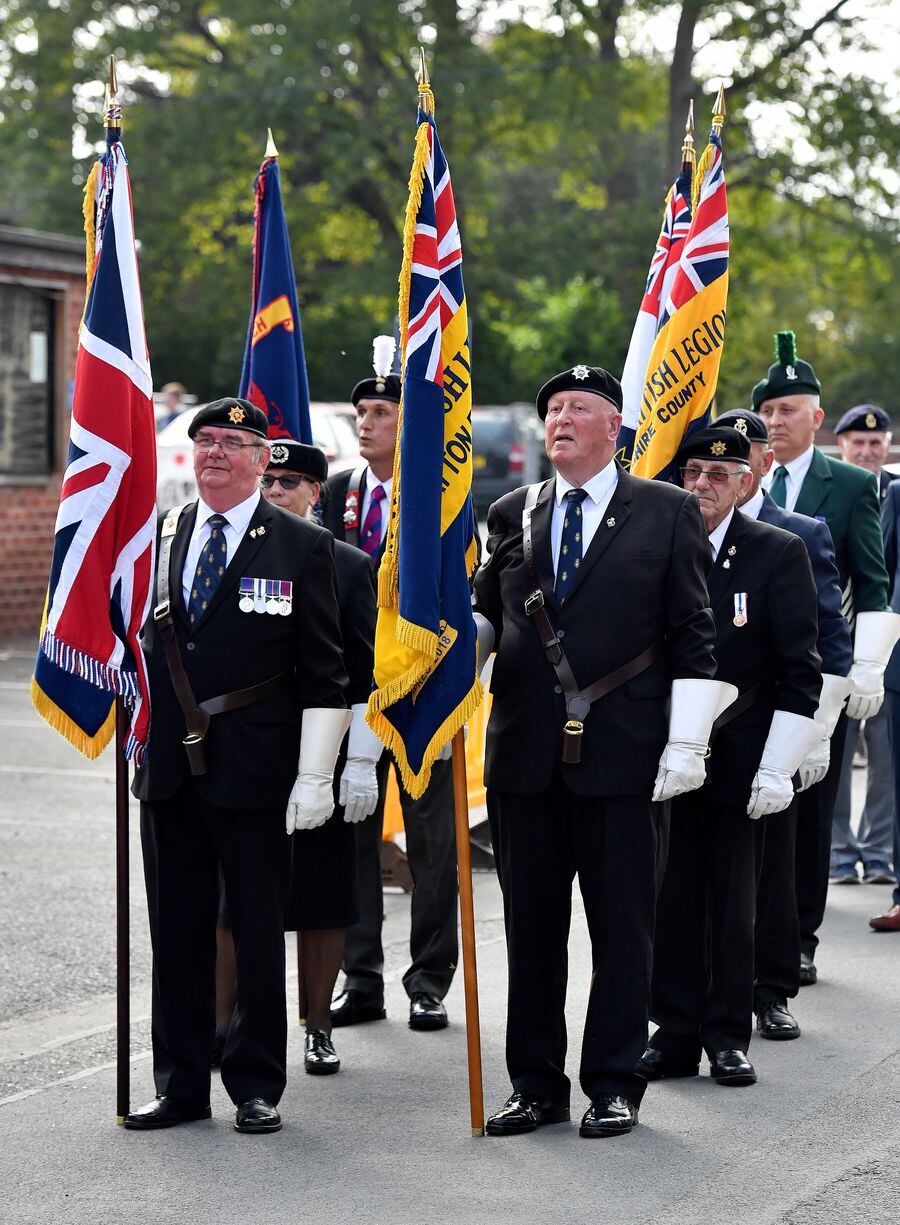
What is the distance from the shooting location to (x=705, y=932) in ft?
19.6

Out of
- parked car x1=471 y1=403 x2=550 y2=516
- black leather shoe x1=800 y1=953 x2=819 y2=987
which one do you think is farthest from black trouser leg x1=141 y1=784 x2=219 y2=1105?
parked car x1=471 y1=403 x2=550 y2=516

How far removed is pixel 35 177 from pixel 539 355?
10628mm

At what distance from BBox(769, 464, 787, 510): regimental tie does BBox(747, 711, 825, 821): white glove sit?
5.89ft

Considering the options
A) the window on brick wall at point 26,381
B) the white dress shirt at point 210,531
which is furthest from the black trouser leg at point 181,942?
the window on brick wall at point 26,381

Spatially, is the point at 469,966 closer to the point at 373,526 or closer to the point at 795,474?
the point at 373,526

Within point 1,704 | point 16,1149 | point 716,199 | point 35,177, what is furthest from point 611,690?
point 35,177

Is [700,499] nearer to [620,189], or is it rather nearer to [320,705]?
[320,705]

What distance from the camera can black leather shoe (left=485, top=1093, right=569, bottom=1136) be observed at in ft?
17.1

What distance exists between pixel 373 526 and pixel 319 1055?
6.68 ft

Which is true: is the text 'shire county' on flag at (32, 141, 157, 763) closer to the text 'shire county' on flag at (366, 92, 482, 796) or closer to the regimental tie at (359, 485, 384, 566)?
the text 'shire county' on flag at (366, 92, 482, 796)

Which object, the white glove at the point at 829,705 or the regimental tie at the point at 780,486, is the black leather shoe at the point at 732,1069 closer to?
the white glove at the point at 829,705

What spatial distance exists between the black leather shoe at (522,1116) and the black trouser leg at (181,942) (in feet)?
2.86

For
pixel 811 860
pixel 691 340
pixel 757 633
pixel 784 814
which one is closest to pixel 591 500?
pixel 757 633

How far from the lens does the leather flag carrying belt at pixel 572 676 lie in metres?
5.21
